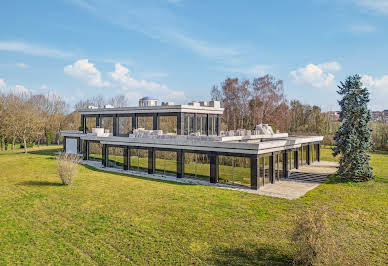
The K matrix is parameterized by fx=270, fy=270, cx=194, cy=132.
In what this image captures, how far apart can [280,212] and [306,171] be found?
1204 cm

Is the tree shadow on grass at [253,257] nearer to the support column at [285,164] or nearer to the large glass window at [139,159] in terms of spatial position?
the support column at [285,164]

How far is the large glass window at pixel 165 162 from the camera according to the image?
24.0 metres

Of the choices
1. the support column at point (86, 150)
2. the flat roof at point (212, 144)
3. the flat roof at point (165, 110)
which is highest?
the flat roof at point (165, 110)

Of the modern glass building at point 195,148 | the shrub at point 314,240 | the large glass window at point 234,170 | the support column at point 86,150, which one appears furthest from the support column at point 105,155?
the shrub at point 314,240

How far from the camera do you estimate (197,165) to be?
73.9 ft

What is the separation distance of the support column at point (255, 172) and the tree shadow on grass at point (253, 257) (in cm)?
883

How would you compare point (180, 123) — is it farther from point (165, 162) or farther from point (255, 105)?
point (255, 105)

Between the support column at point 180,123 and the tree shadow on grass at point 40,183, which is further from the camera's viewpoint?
the support column at point 180,123

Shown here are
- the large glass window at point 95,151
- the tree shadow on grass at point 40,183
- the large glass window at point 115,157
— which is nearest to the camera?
the tree shadow on grass at point 40,183

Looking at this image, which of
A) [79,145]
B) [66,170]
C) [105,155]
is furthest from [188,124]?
[79,145]

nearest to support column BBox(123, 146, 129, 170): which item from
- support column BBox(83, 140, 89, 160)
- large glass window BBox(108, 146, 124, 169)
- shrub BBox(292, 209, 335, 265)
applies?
large glass window BBox(108, 146, 124, 169)

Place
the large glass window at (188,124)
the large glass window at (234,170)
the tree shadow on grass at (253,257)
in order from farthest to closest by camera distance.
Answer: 1. the large glass window at (188,124)
2. the large glass window at (234,170)
3. the tree shadow on grass at (253,257)

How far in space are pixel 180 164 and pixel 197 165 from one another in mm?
Answer: 1731

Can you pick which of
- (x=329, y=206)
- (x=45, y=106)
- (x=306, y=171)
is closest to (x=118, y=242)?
(x=329, y=206)
